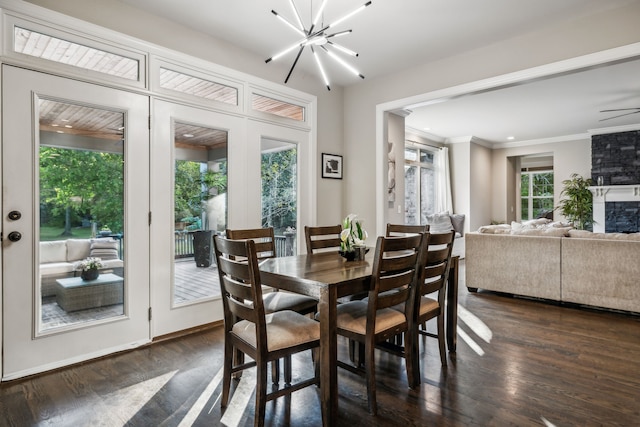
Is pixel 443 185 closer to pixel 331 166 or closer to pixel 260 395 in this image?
Answer: pixel 331 166

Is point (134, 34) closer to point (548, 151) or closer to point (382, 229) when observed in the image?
point (382, 229)

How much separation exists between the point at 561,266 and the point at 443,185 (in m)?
4.62

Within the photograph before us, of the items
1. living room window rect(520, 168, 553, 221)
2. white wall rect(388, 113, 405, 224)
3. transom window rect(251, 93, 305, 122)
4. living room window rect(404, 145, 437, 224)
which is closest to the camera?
transom window rect(251, 93, 305, 122)

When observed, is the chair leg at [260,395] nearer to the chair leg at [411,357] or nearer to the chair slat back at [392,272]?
the chair slat back at [392,272]

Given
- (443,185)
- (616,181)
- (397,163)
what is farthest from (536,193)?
(397,163)

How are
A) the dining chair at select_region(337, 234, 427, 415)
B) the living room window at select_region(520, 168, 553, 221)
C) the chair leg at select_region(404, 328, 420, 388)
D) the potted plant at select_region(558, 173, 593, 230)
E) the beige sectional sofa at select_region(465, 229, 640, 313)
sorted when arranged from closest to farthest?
1. the dining chair at select_region(337, 234, 427, 415)
2. the chair leg at select_region(404, 328, 420, 388)
3. the beige sectional sofa at select_region(465, 229, 640, 313)
4. the potted plant at select_region(558, 173, 593, 230)
5. the living room window at select_region(520, 168, 553, 221)

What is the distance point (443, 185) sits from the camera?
28.0 feet

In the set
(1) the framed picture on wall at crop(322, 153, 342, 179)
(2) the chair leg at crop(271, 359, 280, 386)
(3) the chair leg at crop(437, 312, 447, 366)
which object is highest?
(1) the framed picture on wall at crop(322, 153, 342, 179)

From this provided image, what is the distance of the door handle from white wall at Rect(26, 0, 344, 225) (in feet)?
5.08

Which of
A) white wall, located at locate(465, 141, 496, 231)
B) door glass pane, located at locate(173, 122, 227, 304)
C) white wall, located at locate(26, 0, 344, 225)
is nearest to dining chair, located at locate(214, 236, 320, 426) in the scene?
door glass pane, located at locate(173, 122, 227, 304)

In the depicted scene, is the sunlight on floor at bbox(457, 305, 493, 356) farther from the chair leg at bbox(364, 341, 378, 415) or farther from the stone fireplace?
the stone fireplace

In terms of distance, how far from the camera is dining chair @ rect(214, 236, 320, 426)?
176 cm

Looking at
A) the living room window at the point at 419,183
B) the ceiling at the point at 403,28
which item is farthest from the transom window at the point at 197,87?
the living room window at the point at 419,183

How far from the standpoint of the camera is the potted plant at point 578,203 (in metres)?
8.08
